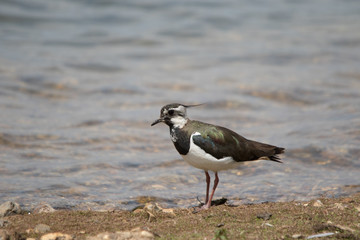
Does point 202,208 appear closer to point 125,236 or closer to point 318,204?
point 318,204

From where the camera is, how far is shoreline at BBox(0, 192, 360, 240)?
531cm

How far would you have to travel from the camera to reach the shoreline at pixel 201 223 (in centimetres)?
531

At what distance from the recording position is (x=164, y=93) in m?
13.3

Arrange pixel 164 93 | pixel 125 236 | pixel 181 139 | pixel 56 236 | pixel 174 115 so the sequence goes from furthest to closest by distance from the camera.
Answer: pixel 164 93, pixel 174 115, pixel 181 139, pixel 56 236, pixel 125 236

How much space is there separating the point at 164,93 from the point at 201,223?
25.6ft

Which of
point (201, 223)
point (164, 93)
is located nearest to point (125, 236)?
point (201, 223)

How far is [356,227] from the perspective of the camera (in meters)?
5.45

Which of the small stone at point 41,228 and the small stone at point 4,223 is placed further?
the small stone at point 4,223

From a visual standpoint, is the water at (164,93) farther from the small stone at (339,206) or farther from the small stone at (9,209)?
the small stone at (339,206)

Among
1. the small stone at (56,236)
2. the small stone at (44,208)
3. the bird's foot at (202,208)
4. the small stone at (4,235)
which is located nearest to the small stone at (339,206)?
the bird's foot at (202,208)

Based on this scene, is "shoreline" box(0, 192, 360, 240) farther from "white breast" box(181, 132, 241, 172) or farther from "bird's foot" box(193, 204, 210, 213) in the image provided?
"white breast" box(181, 132, 241, 172)

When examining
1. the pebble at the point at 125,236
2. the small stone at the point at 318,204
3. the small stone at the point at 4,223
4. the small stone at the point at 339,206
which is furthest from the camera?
the small stone at the point at 318,204

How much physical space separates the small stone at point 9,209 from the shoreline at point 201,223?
73 mm

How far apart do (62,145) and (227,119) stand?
389 cm
